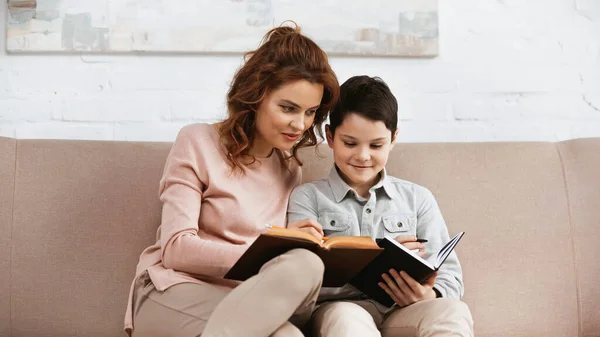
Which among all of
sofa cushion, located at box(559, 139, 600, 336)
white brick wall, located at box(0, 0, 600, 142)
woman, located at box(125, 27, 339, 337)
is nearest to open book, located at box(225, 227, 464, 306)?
woman, located at box(125, 27, 339, 337)

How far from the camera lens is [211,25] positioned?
2520 mm

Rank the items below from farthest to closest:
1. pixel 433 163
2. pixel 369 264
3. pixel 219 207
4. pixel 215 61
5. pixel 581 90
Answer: pixel 581 90 → pixel 215 61 → pixel 433 163 → pixel 219 207 → pixel 369 264

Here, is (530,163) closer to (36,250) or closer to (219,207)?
(219,207)

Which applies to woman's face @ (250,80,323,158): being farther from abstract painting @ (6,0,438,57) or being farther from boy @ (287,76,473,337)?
abstract painting @ (6,0,438,57)

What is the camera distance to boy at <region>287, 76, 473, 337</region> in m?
1.93

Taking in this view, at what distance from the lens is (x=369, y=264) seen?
187 centimetres

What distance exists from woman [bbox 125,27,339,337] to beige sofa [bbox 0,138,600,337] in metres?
0.19

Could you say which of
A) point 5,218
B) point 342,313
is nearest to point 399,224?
point 342,313

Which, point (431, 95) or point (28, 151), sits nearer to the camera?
point (28, 151)

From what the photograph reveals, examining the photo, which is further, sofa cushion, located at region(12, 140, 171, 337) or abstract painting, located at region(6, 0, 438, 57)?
abstract painting, located at region(6, 0, 438, 57)

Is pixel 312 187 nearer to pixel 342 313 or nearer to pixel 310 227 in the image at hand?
pixel 310 227

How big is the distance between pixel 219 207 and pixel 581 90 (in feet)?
4.71

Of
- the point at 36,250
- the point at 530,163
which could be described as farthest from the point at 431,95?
the point at 36,250

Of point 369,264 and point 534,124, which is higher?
point 534,124
